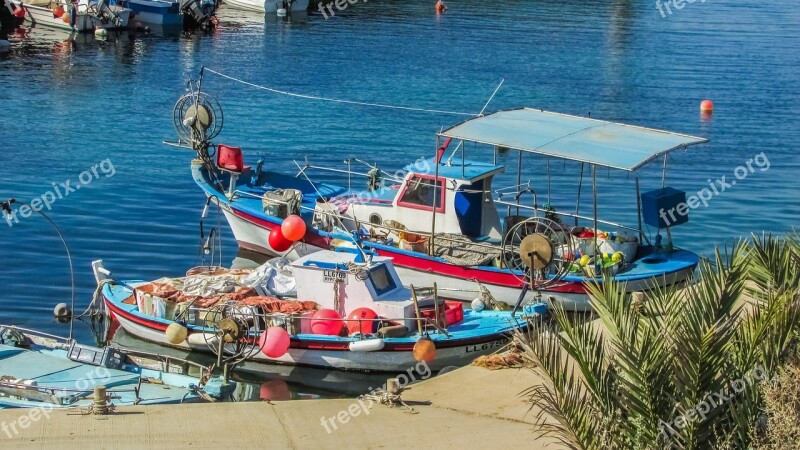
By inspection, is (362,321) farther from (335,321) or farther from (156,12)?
(156,12)

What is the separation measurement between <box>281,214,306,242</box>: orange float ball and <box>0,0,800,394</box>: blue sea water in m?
3.66

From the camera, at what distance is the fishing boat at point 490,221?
73.6 feet

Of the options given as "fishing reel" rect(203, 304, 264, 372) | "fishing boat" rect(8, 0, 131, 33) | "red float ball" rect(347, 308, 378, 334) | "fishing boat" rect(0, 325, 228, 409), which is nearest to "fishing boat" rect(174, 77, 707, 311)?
"red float ball" rect(347, 308, 378, 334)

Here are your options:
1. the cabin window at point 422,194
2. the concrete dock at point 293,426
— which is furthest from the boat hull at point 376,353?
the cabin window at point 422,194

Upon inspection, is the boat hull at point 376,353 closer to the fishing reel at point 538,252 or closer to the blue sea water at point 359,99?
the fishing reel at point 538,252

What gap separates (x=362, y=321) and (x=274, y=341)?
1.65m

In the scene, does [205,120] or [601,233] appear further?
[205,120]

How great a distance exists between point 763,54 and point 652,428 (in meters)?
48.8

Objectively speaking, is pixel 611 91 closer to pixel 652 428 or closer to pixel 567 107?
pixel 567 107

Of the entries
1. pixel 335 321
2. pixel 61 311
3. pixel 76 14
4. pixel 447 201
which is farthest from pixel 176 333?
pixel 76 14

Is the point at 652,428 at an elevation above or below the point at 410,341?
above

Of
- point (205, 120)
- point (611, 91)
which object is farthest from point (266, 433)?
point (611, 91)

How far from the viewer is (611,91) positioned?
46.8 meters

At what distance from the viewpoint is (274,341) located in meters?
19.7
